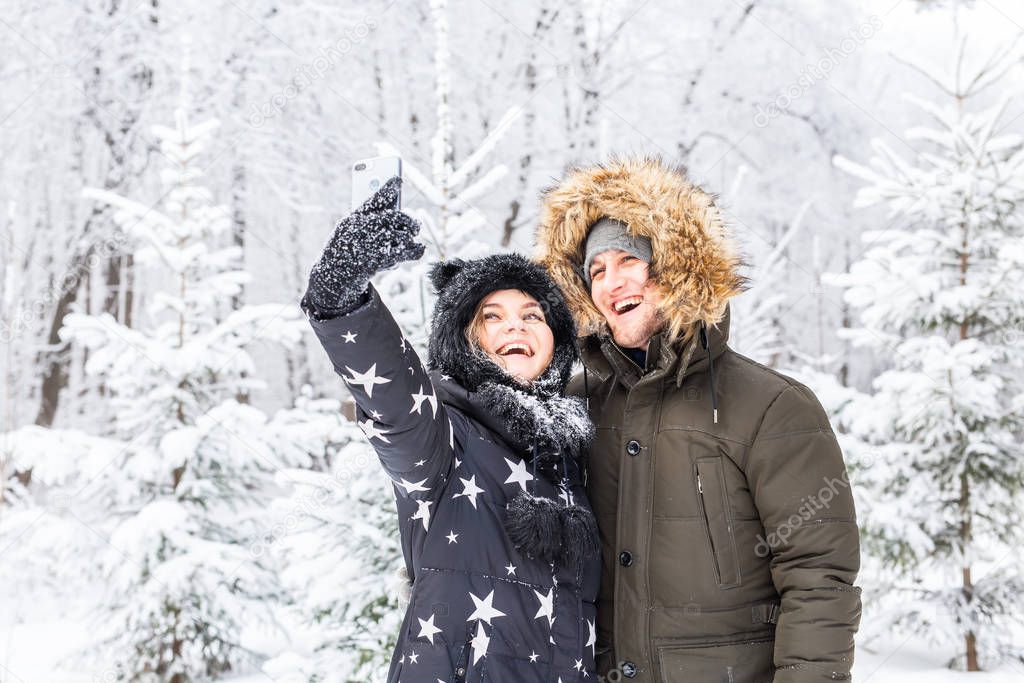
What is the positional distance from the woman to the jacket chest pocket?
342 mm

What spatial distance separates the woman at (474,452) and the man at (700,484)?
0.15 m

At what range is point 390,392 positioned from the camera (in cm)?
200

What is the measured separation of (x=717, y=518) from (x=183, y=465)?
4.99 m

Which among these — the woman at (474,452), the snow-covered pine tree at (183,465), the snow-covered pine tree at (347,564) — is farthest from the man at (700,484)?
the snow-covered pine tree at (183,465)

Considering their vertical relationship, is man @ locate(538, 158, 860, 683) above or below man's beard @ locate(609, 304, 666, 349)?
below

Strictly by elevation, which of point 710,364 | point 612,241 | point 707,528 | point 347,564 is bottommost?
point 347,564

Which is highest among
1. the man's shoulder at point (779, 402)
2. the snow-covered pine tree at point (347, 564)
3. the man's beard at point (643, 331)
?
the man's beard at point (643, 331)

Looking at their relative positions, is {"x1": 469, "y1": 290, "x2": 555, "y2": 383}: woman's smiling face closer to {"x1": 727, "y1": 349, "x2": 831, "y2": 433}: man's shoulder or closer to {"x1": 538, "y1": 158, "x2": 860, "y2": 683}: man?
{"x1": 538, "y1": 158, "x2": 860, "y2": 683}: man

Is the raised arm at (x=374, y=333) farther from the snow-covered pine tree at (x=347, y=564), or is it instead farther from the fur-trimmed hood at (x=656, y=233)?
the snow-covered pine tree at (x=347, y=564)

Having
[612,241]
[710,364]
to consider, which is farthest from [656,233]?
[710,364]

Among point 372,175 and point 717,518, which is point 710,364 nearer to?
point 717,518

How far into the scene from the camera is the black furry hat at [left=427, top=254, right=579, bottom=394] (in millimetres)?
2605

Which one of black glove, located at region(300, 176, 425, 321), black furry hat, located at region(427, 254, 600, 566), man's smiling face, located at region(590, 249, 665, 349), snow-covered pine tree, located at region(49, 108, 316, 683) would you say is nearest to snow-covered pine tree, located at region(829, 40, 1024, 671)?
man's smiling face, located at region(590, 249, 665, 349)

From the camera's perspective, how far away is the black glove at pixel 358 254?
1.84 meters
